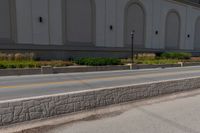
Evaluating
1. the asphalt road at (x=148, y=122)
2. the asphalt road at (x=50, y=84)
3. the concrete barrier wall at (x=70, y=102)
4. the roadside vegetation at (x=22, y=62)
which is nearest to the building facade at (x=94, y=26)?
the roadside vegetation at (x=22, y=62)

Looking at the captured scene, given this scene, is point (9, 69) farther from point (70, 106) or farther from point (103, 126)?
point (103, 126)

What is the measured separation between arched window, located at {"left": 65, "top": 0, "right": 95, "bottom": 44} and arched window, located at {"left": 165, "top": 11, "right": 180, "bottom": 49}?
703 inches

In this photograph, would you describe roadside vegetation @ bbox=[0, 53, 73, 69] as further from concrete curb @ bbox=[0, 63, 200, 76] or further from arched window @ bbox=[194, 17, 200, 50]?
arched window @ bbox=[194, 17, 200, 50]

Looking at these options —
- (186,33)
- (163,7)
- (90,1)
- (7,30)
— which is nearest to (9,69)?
(7,30)

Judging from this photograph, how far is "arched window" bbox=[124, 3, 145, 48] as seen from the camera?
31.8 m

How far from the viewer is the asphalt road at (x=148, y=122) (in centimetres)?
460

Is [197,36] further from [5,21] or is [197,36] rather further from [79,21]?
[5,21]

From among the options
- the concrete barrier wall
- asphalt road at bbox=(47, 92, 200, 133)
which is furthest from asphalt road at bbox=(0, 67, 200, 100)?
asphalt road at bbox=(47, 92, 200, 133)

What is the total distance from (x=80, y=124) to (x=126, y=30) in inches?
1110

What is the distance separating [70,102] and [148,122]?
2.21 meters

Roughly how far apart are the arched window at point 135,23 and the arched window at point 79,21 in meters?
6.80

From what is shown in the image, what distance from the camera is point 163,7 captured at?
36.8m

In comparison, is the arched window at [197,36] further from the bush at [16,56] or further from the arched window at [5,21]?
the arched window at [5,21]

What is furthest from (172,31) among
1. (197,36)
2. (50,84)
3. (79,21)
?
(50,84)
